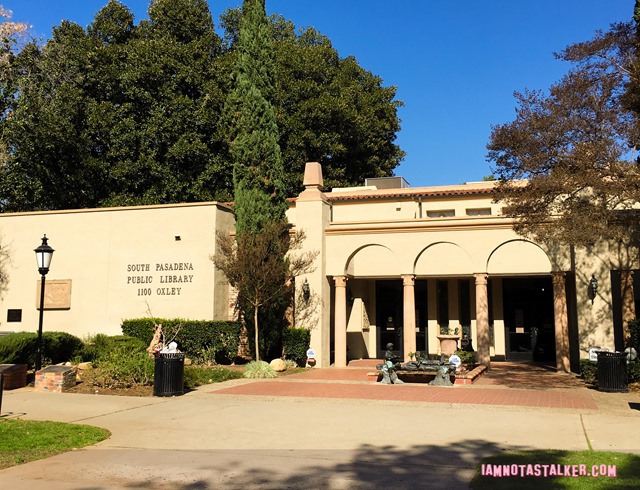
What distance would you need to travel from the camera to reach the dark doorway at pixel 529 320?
72.6 ft

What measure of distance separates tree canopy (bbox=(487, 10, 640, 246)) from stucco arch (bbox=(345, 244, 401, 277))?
26.3ft

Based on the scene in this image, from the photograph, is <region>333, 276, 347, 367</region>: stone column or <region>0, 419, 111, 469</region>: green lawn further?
<region>333, 276, 347, 367</region>: stone column

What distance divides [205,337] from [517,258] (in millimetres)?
11521

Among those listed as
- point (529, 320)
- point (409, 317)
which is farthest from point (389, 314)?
point (529, 320)

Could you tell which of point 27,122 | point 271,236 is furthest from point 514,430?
point 27,122

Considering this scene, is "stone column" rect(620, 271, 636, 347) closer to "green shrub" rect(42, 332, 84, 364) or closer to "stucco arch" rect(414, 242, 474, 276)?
"stucco arch" rect(414, 242, 474, 276)

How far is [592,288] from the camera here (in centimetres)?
1730

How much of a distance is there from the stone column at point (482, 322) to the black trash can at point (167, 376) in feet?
34.0

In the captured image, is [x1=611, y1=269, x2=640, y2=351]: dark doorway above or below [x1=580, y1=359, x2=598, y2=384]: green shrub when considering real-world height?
above

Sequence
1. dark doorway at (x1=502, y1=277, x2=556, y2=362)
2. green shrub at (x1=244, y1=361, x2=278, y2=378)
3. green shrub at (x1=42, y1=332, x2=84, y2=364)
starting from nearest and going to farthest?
1. green shrub at (x1=42, y1=332, x2=84, y2=364)
2. green shrub at (x1=244, y1=361, x2=278, y2=378)
3. dark doorway at (x1=502, y1=277, x2=556, y2=362)

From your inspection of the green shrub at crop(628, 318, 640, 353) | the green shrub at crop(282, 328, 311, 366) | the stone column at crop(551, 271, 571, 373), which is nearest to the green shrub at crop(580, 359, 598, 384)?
the green shrub at crop(628, 318, 640, 353)

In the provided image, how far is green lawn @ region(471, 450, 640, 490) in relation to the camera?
5723mm

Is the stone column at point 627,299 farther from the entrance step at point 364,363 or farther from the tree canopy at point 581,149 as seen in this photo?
the entrance step at point 364,363

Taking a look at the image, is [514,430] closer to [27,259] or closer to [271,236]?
[271,236]
